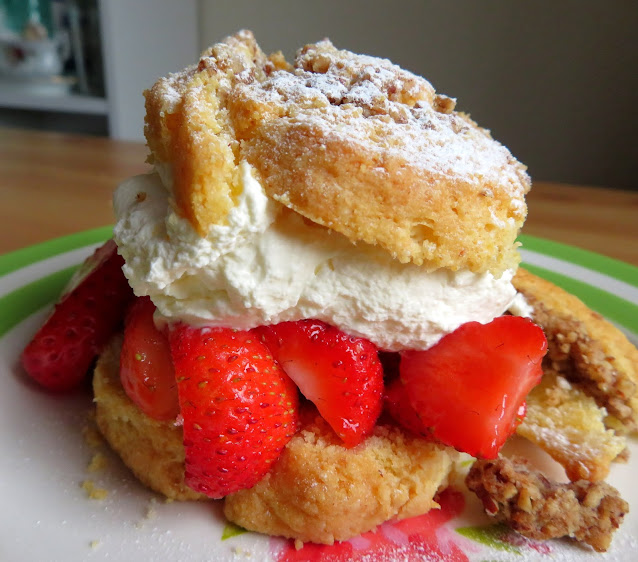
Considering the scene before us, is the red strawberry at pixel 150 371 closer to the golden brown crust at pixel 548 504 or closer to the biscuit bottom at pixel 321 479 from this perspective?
the biscuit bottom at pixel 321 479

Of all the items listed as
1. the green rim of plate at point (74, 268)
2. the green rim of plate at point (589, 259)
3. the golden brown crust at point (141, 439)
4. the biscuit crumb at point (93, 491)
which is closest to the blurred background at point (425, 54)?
the green rim of plate at point (589, 259)

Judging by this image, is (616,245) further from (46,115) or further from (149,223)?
(46,115)

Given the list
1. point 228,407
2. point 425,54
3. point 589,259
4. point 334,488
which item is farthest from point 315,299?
point 425,54

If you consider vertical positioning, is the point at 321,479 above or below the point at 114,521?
above

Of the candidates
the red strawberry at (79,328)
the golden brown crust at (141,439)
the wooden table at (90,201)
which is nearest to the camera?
the golden brown crust at (141,439)

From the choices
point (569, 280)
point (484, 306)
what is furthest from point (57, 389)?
point (569, 280)

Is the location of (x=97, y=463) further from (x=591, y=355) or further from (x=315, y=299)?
(x=591, y=355)
